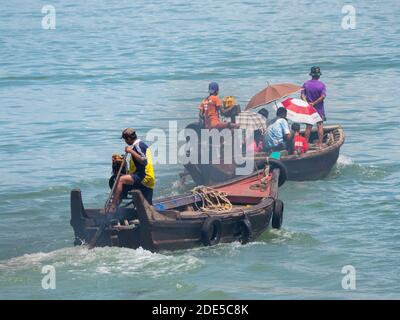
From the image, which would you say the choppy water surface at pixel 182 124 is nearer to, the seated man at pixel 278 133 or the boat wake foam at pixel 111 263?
the boat wake foam at pixel 111 263

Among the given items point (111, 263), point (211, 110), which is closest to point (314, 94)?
point (211, 110)

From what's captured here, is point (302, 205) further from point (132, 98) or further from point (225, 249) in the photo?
point (132, 98)

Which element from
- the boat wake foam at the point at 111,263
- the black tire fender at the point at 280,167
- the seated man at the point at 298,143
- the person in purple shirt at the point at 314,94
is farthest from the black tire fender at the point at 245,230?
the person in purple shirt at the point at 314,94

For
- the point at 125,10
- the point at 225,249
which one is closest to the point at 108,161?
the point at 225,249

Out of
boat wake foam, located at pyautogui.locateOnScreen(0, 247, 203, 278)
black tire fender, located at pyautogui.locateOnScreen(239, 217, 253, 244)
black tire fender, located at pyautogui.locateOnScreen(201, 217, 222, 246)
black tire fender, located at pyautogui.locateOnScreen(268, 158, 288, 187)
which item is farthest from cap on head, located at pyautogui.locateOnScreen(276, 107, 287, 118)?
boat wake foam, located at pyautogui.locateOnScreen(0, 247, 203, 278)

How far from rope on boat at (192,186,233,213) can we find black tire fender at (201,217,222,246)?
595 mm

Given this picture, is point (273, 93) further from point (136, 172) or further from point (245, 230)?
point (136, 172)

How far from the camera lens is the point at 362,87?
37.0 metres

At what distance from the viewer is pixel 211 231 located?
17.4m

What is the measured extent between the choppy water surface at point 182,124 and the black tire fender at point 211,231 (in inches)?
7.5

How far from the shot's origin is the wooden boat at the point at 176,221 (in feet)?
54.5

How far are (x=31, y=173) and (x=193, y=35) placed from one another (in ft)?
86.4

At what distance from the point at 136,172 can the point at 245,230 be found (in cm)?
227
